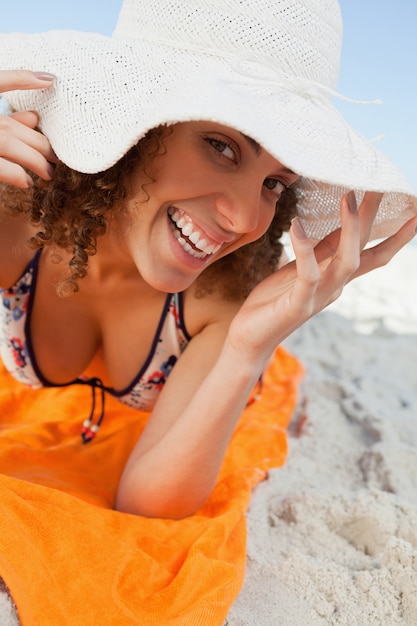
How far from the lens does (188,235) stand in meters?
1.45

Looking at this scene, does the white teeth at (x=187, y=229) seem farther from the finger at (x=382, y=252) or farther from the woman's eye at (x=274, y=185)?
the finger at (x=382, y=252)

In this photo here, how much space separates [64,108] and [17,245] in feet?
1.86

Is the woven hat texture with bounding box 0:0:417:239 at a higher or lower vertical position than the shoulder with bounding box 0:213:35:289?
higher

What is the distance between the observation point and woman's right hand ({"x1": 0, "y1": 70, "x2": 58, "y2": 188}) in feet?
4.27

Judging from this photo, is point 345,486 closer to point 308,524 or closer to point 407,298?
point 308,524

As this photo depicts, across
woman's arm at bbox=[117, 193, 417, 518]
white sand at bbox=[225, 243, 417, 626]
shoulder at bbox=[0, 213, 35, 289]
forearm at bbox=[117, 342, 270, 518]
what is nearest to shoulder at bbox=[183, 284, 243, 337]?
woman's arm at bbox=[117, 193, 417, 518]

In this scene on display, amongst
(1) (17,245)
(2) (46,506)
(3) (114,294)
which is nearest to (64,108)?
(1) (17,245)

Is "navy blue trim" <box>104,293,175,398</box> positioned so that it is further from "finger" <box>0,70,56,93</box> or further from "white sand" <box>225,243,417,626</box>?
"finger" <box>0,70,56,93</box>

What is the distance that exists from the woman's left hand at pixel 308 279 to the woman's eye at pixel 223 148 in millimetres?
213

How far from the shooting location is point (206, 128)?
4.45ft

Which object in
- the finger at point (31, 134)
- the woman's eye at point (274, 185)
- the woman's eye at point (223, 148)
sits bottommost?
the woman's eye at point (274, 185)

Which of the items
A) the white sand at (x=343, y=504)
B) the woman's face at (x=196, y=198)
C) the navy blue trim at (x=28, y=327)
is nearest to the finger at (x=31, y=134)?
the woman's face at (x=196, y=198)

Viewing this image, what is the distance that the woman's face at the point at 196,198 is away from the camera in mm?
1367

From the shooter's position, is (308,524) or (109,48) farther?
(308,524)
